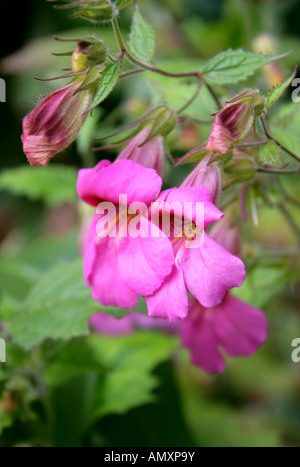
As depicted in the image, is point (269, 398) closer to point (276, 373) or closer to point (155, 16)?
point (276, 373)

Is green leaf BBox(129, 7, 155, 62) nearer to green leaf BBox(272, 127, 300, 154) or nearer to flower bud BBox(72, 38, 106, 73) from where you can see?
flower bud BBox(72, 38, 106, 73)

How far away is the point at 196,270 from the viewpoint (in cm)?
54

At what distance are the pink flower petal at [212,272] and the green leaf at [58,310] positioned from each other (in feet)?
0.66

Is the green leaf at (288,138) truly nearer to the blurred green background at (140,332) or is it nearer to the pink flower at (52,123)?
the blurred green background at (140,332)

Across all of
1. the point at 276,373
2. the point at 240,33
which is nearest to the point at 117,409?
the point at 276,373

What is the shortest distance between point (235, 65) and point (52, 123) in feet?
0.79

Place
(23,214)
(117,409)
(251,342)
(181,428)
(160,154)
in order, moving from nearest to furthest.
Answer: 1. (160,154)
2. (251,342)
3. (117,409)
4. (181,428)
5. (23,214)

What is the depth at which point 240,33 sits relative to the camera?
5.06ft

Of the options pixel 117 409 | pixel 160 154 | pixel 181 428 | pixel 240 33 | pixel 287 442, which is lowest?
pixel 287 442

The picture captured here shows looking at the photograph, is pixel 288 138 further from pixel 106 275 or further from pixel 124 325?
pixel 124 325

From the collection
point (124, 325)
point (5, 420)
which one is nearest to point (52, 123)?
point (5, 420)

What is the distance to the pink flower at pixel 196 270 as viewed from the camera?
0.53 meters

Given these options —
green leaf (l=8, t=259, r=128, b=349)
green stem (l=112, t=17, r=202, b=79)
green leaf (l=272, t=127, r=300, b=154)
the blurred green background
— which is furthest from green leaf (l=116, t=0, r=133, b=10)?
green leaf (l=8, t=259, r=128, b=349)

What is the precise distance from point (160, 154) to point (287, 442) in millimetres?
948
